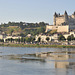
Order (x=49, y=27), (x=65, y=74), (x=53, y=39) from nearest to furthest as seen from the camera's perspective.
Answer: (x=65, y=74), (x=53, y=39), (x=49, y=27)

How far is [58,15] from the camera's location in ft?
514

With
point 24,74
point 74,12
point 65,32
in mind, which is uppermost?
point 74,12

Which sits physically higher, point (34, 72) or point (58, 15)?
point (58, 15)

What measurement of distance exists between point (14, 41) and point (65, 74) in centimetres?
11863

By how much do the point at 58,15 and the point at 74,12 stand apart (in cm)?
931

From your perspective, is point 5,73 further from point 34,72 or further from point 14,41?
point 14,41

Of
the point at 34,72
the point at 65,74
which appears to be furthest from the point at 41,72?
the point at 65,74

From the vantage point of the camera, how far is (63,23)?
472ft

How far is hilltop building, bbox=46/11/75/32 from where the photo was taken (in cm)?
13950

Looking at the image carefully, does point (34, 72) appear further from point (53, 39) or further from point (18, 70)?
point (53, 39)

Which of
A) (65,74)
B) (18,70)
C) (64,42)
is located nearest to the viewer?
(65,74)

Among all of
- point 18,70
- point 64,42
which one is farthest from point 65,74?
point 64,42

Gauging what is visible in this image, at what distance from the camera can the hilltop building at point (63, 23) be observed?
140 metres

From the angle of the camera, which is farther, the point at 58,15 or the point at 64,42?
the point at 58,15
